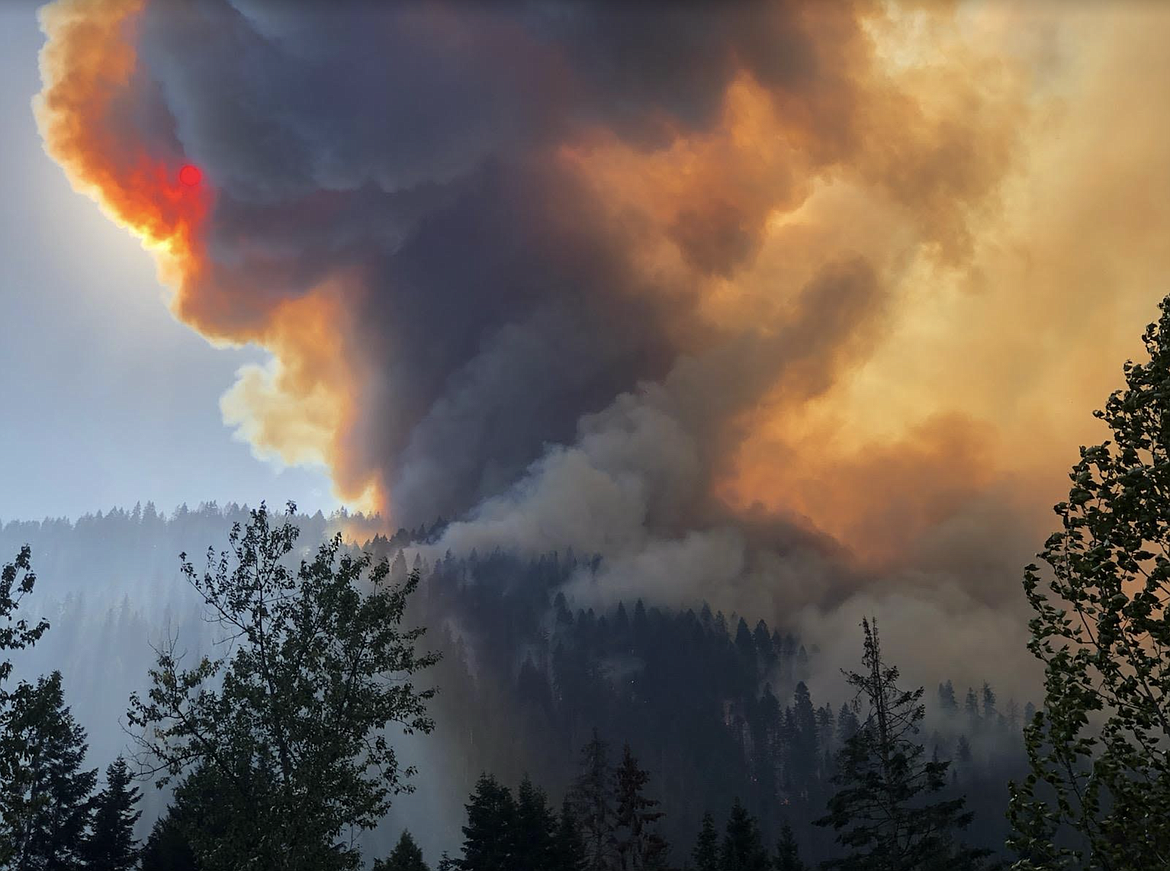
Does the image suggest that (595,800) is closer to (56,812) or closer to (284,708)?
(56,812)

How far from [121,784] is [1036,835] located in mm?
48578

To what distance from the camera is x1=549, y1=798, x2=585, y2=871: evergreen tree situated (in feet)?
183

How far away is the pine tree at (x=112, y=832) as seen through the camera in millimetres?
42312

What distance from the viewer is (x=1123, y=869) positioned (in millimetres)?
11227

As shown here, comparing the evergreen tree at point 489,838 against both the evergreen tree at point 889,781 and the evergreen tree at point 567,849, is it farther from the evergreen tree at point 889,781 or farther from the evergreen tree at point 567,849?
the evergreen tree at point 889,781

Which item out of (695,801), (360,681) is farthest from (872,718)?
(695,801)

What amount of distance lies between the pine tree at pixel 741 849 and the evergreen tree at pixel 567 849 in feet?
33.3

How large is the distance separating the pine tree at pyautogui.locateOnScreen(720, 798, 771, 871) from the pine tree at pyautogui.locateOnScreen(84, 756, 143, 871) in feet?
121

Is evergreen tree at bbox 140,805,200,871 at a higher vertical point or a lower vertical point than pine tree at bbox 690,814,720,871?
higher

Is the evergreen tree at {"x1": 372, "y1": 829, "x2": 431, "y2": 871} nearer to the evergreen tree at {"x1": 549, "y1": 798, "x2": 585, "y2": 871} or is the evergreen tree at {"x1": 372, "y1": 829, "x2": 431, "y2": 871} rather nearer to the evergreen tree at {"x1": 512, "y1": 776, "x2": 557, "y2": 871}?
the evergreen tree at {"x1": 512, "y1": 776, "x2": 557, "y2": 871}

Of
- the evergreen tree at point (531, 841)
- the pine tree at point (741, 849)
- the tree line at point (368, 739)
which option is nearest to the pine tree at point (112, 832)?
the tree line at point (368, 739)

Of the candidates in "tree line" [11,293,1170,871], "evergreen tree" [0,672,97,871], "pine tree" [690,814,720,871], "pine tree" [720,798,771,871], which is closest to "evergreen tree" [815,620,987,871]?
"tree line" [11,293,1170,871]

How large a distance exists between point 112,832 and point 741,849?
3906cm

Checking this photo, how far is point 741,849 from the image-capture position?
56594 mm
